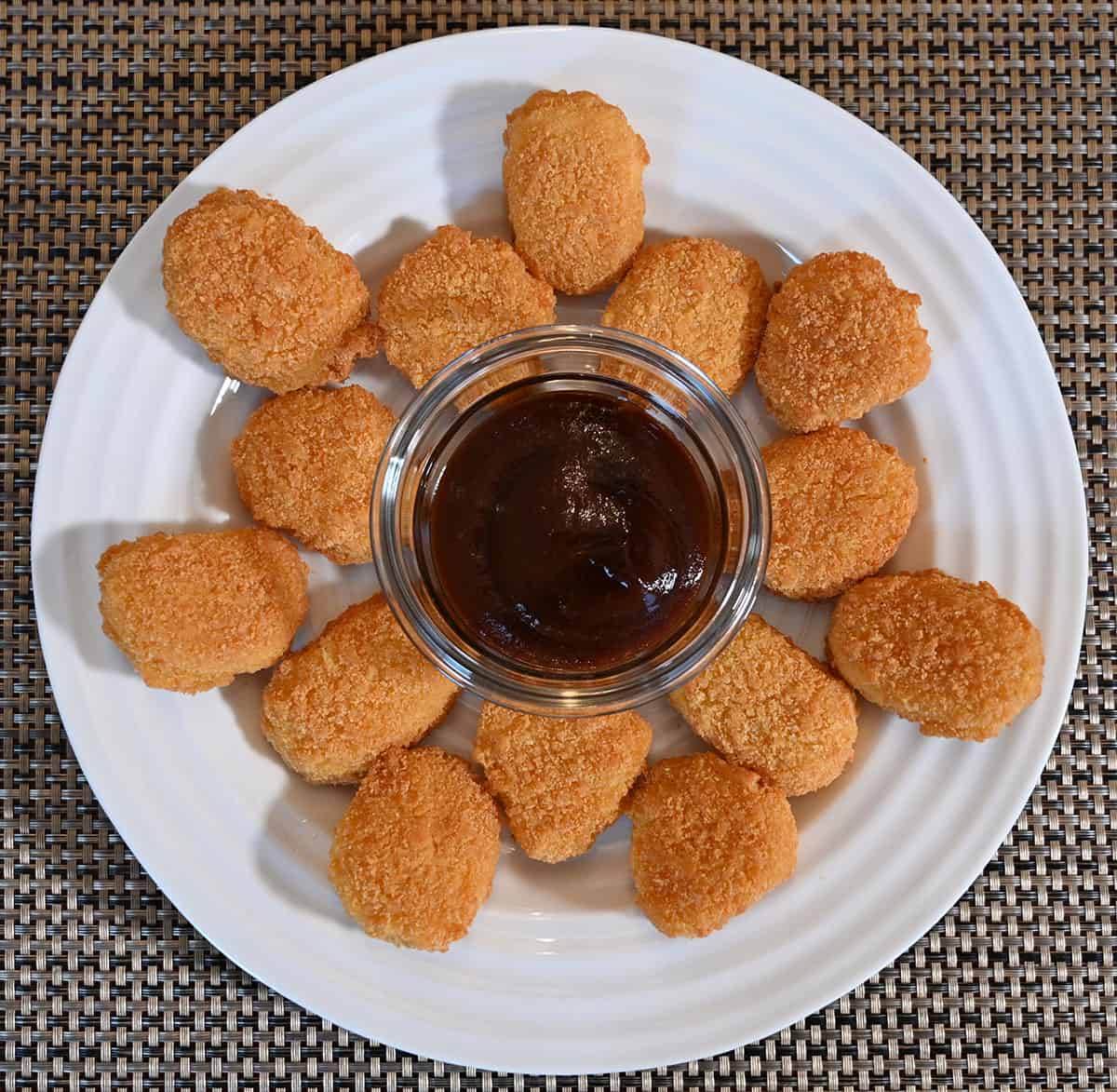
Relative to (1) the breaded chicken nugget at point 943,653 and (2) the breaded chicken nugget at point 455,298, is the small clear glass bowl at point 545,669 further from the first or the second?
(1) the breaded chicken nugget at point 943,653

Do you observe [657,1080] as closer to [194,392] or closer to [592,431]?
[592,431]

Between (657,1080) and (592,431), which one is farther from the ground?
(592,431)

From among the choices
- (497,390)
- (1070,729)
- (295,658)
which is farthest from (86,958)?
(1070,729)

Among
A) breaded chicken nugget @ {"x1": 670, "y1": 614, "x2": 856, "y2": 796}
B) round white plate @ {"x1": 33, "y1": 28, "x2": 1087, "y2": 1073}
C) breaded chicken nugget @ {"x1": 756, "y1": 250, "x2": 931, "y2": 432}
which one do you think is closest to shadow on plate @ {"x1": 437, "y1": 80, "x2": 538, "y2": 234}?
round white plate @ {"x1": 33, "y1": 28, "x2": 1087, "y2": 1073}

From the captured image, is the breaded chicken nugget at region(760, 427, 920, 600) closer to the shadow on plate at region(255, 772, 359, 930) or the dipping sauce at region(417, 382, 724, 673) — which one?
the dipping sauce at region(417, 382, 724, 673)

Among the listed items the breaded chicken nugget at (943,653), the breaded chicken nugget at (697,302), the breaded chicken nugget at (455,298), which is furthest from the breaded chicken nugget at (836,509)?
the breaded chicken nugget at (455,298)

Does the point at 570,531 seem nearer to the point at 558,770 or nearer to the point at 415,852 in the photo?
the point at 558,770
